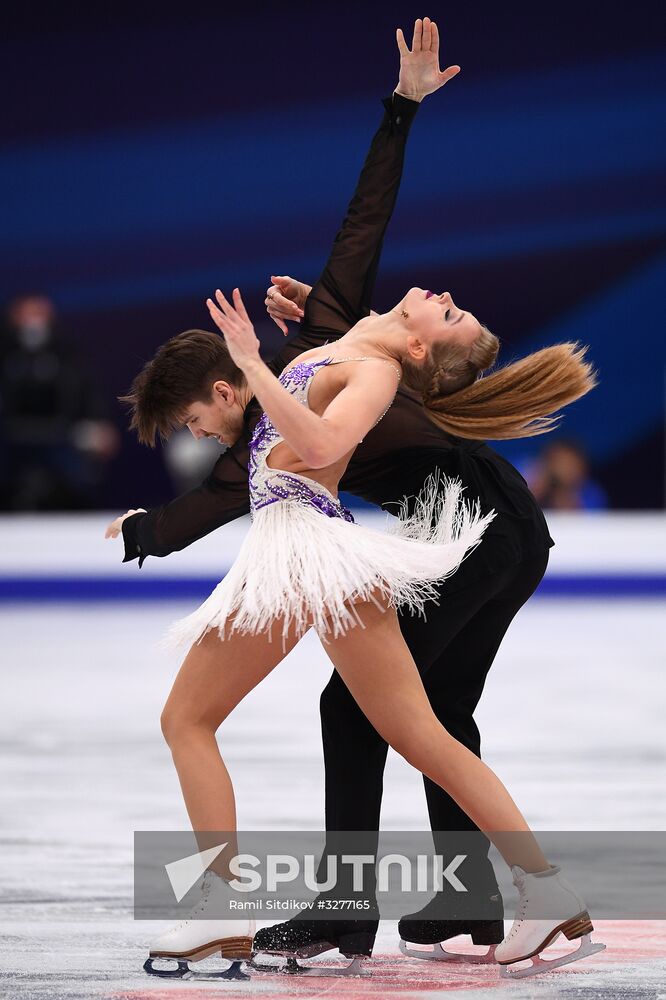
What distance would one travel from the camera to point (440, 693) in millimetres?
2570

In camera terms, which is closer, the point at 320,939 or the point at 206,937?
the point at 206,937

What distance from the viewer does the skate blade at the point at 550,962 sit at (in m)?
2.31

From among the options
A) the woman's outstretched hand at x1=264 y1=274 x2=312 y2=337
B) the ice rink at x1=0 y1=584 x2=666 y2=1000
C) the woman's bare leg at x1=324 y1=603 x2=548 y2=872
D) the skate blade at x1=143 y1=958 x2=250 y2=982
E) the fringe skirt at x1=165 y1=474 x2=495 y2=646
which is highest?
the woman's outstretched hand at x1=264 y1=274 x2=312 y2=337

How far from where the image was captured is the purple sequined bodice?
2.42 metres

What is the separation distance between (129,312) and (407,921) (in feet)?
32.6

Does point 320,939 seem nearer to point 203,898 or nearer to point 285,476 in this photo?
point 203,898

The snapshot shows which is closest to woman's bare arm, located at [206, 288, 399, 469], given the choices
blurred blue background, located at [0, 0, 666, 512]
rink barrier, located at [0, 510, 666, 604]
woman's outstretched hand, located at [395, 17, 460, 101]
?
woman's outstretched hand, located at [395, 17, 460, 101]

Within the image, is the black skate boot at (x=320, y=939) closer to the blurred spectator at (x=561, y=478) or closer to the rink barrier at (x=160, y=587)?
the rink barrier at (x=160, y=587)

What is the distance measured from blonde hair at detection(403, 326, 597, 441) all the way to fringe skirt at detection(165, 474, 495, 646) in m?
0.16

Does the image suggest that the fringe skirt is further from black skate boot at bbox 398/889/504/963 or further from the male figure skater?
black skate boot at bbox 398/889/504/963

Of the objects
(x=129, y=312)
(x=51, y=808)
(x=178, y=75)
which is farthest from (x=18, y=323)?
(x=51, y=808)

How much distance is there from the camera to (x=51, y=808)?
143 inches

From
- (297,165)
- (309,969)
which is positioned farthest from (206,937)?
(297,165)

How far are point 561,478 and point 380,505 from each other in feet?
22.6
